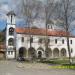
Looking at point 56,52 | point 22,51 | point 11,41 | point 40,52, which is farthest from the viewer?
point 56,52

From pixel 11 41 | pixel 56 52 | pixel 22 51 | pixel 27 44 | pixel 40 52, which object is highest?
pixel 11 41

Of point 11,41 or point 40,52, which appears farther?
point 40,52

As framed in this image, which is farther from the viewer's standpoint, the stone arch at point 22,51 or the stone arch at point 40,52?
the stone arch at point 40,52

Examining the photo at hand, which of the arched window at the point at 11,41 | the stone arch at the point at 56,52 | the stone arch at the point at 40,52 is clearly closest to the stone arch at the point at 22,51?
the arched window at the point at 11,41

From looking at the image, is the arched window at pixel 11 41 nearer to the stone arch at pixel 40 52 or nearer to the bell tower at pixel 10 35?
the bell tower at pixel 10 35

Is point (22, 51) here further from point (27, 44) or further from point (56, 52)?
point (56, 52)

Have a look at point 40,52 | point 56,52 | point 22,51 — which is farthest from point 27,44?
point 56,52

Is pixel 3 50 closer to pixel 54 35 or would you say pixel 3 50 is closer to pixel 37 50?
pixel 37 50

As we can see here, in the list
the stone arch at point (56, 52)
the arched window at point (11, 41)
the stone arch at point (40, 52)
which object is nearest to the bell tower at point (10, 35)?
the arched window at point (11, 41)

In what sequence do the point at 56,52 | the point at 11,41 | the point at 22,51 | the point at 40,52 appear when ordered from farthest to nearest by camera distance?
the point at 56,52 < the point at 40,52 < the point at 11,41 < the point at 22,51

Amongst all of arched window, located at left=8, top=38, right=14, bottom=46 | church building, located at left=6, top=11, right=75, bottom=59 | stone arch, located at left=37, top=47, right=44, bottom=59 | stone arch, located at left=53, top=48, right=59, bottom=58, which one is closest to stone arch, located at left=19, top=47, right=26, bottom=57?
church building, located at left=6, top=11, right=75, bottom=59

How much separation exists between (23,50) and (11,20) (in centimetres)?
1056

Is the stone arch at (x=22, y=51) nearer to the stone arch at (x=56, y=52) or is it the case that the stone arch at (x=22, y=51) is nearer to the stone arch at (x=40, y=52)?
the stone arch at (x=40, y=52)

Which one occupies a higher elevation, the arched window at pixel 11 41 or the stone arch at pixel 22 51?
the arched window at pixel 11 41
